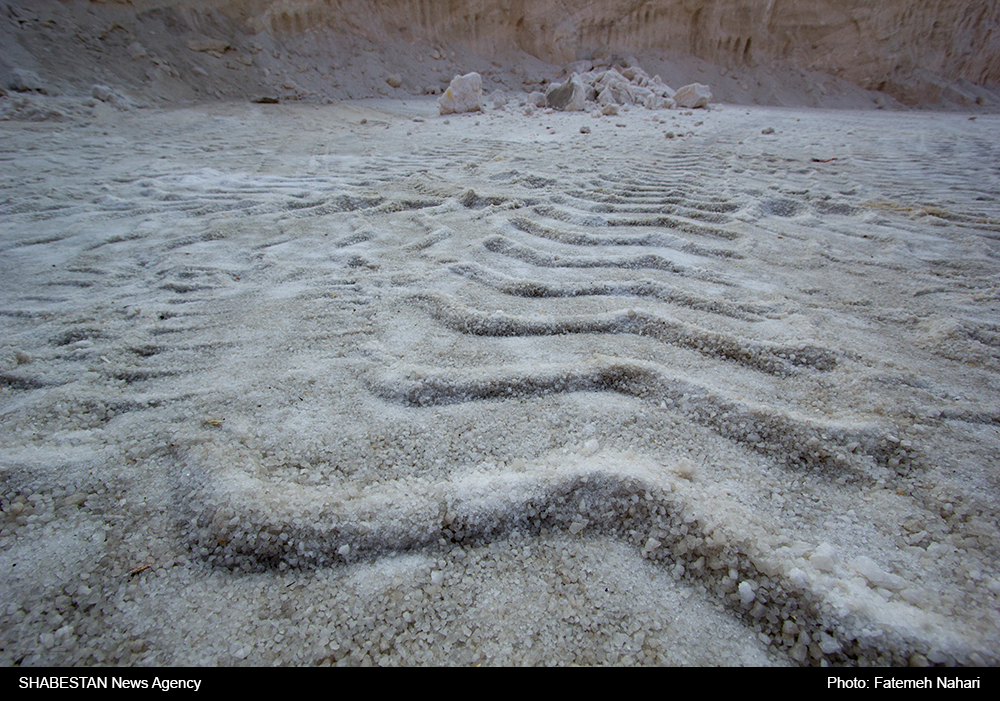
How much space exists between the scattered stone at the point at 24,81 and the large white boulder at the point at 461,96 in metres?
5.03

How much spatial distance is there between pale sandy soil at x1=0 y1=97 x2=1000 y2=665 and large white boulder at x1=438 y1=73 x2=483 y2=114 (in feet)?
17.8

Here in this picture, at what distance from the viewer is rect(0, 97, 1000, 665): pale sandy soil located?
694mm

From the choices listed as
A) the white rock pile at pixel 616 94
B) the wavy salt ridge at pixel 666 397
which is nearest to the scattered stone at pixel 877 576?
the wavy salt ridge at pixel 666 397

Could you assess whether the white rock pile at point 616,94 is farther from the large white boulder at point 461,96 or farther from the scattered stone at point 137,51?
the scattered stone at point 137,51

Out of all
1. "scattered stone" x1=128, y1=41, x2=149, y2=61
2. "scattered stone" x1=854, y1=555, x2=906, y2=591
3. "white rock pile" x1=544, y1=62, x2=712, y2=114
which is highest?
"scattered stone" x1=128, y1=41, x2=149, y2=61

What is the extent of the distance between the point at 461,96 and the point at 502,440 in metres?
7.14

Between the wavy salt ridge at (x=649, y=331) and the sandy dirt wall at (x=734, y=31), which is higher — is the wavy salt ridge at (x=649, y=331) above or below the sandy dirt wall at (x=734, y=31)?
below

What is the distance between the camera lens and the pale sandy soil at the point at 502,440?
0.69 metres

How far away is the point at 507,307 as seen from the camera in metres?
1.55

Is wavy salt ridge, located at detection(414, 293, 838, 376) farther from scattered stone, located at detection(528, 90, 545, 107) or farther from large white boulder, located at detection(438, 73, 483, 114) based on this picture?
scattered stone, located at detection(528, 90, 545, 107)

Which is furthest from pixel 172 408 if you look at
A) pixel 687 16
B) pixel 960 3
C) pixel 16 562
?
pixel 960 3

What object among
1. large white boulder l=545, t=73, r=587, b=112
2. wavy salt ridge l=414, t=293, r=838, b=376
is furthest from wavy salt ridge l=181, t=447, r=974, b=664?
large white boulder l=545, t=73, r=587, b=112

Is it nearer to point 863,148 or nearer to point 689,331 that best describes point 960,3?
point 863,148
